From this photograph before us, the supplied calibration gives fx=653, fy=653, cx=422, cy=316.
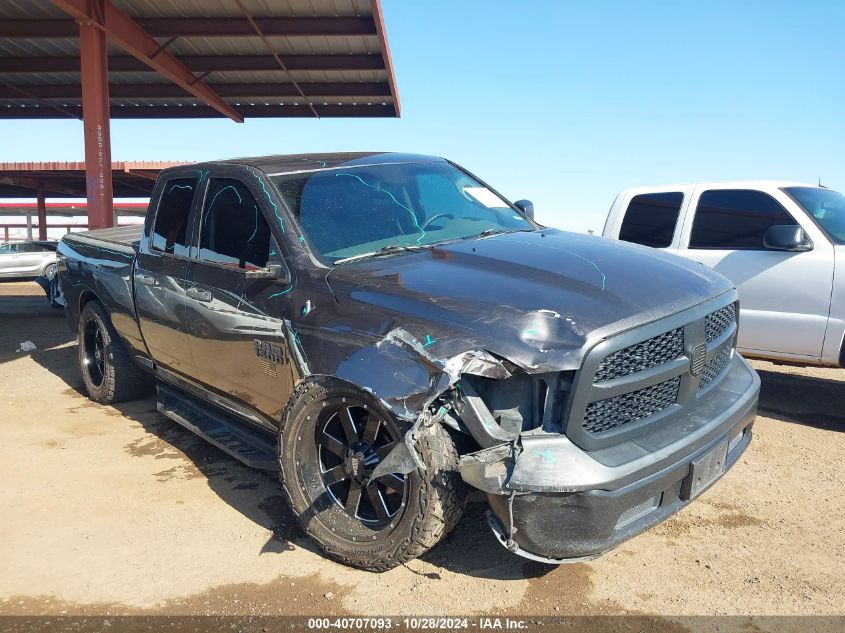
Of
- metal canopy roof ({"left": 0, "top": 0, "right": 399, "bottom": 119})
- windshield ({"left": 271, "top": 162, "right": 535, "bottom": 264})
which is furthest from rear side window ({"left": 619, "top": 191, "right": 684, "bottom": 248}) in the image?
metal canopy roof ({"left": 0, "top": 0, "right": 399, "bottom": 119})

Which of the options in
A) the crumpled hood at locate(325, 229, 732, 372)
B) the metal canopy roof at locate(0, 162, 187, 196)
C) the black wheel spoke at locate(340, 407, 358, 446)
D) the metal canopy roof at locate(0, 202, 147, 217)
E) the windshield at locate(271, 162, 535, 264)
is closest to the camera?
the crumpled hood at locate(325, 229, 732, 372)

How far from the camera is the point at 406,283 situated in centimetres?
290

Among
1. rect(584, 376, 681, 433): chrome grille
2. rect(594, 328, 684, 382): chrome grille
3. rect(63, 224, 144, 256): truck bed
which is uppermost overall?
rect(63, 224, 144, 256): truck bed

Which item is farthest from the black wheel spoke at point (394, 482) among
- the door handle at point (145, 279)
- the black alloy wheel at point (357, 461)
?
the door handle at point (145, 279)

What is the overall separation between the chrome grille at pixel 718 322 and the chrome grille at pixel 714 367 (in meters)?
0.11

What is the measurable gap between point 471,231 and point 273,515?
1960 mm

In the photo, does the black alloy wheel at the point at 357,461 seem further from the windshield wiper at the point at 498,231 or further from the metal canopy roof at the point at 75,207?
the metal canopy roof at the point at 75,207

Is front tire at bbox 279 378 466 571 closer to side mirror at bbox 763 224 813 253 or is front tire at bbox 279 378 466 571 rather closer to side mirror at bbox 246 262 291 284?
side mirror at bbox 246 262 291 284

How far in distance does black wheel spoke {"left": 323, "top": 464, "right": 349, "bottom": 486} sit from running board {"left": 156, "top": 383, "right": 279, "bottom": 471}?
31 cm

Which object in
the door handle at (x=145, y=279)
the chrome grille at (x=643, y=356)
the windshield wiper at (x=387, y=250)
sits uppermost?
the windshield wiper at (x=387, y=250)

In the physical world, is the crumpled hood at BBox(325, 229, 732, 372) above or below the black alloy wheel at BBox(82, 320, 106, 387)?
above

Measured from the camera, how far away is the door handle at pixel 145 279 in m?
4.56

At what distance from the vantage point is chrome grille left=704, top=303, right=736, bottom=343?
2.98 m

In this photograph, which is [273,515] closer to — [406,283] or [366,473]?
[366,473]
